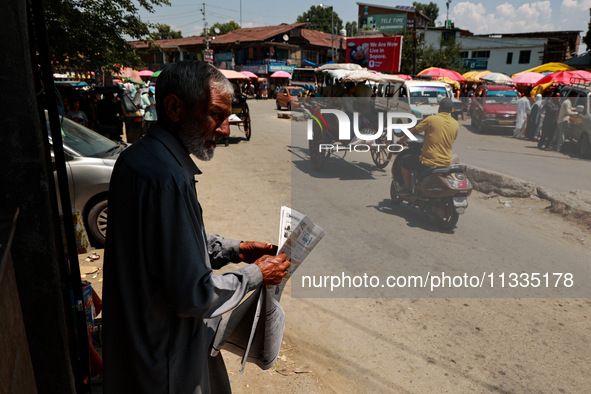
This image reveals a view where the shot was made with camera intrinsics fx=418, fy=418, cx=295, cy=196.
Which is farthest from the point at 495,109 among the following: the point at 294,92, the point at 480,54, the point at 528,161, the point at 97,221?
the point at 480,54

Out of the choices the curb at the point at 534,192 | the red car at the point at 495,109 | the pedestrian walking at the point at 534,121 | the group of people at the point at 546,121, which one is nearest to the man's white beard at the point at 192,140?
the curb at the point at 534,192

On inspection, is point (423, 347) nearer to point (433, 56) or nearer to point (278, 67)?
point (433, 56)

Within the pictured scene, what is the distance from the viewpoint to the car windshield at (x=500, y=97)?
1770 centimetres

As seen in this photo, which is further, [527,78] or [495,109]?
[527,78]

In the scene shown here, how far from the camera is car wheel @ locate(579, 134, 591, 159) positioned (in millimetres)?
11664

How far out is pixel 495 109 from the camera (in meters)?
17.1

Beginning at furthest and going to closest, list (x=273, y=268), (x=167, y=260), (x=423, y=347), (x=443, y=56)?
(x=443, y=56), (x=423, y=347), (x=273, y=268), (x=167, y=260)

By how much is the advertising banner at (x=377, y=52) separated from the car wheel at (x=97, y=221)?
2941cm

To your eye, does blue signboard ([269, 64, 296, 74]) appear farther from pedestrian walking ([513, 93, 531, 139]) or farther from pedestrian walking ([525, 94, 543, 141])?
pedestrian walking ([525, 94, 543, 141])

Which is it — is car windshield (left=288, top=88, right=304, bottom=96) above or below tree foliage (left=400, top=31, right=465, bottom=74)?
below

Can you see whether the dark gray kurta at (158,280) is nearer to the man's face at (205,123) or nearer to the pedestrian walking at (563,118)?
the man's face at (205,123)

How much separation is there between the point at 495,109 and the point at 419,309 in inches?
615

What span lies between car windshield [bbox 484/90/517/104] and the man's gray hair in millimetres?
18455

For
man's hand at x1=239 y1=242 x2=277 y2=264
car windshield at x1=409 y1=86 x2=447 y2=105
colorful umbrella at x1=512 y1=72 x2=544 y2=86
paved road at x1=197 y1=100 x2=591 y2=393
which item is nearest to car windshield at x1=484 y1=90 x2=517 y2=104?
colorful umbrella at x1=512 y1=72 x2=544 y2=86
